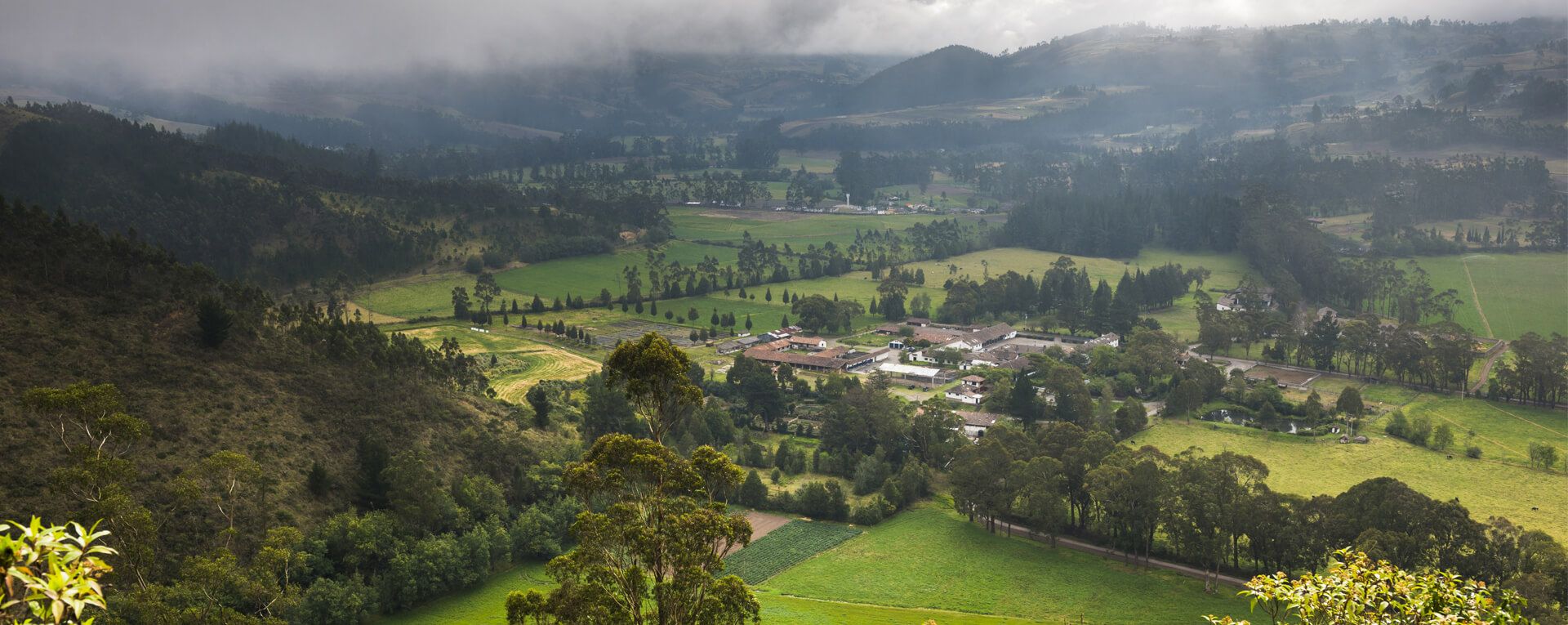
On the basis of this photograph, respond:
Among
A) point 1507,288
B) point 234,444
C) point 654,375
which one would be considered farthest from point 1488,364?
point 234,444

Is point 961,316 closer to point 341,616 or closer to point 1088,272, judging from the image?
point 1088,272

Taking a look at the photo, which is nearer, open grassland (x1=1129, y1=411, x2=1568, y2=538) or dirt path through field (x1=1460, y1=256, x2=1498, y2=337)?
open grassland (x1=1129, y1=411, x2=1568, y2=538)

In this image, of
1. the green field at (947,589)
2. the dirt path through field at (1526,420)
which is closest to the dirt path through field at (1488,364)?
the dirt path through field at (1526,420)

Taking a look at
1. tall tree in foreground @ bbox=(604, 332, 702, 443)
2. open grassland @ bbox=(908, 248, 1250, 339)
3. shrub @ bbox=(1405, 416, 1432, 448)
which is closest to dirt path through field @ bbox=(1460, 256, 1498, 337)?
open grassland @ bbox=(908, 248, 1250, 339)

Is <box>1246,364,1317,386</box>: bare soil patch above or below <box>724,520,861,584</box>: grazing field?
above

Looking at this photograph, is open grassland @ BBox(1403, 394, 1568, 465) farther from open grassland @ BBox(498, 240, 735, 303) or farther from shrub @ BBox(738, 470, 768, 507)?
open grassland @ BBox(498, 240, 735, 303)

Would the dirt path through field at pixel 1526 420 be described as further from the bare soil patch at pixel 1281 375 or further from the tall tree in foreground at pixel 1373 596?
the tall tree in foreground at pixel 1373 596
